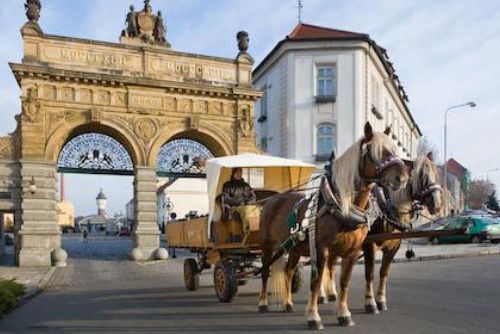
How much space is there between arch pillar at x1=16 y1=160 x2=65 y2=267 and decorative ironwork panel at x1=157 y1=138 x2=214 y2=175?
490 centimetres

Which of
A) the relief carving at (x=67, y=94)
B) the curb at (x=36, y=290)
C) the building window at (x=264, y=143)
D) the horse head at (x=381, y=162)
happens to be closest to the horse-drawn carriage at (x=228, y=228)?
Answer: the horse head at (x=381, y=162)

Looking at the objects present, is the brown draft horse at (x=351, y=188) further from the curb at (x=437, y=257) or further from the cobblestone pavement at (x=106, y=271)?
the curb at (x=437, y=257)

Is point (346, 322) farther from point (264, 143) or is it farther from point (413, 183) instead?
point (264, 143)

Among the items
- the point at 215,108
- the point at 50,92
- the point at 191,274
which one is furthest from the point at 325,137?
the point at 191,274

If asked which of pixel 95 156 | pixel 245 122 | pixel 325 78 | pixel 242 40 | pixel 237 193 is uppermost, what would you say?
pixel 242 40

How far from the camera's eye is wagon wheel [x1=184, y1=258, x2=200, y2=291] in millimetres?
10999

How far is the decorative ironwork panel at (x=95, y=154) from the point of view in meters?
21.5

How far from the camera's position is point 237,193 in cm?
982

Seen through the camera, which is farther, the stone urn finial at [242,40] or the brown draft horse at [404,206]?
the stone urn finial at [242,40]

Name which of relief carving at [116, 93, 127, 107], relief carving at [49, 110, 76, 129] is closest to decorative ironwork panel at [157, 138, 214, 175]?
relief carving at [116, 93, 127, 107]

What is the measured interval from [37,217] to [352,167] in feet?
52.1

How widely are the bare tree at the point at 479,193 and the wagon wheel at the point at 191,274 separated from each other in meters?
78.3

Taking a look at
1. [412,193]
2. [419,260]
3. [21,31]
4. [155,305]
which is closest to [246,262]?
[155,305]

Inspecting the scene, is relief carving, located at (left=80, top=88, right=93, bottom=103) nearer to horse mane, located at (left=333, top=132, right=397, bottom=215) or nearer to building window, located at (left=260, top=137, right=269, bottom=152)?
building window, located at (left=260, top=137, right=269, bottom=152)
